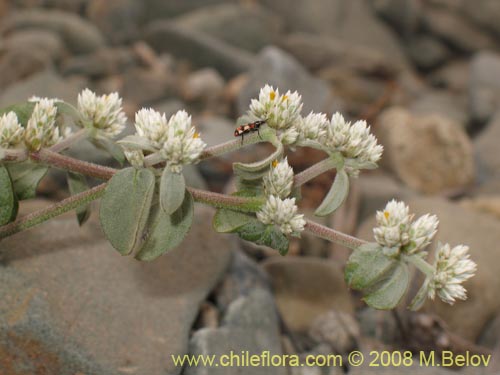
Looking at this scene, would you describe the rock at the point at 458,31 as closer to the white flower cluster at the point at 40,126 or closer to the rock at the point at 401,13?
the rock at the point at 401,13

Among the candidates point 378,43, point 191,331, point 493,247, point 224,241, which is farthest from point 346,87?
point 191,331

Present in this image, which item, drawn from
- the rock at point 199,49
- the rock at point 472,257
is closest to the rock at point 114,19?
the rock at point 199,49

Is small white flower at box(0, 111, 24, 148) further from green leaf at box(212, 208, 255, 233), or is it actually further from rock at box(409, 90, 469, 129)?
rock at box(409, 90, 469, 129)

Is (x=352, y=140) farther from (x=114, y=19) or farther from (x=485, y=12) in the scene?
(x=485, y=12)

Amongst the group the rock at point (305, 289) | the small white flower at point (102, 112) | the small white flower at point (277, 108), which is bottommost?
the rock at point (305, 289)

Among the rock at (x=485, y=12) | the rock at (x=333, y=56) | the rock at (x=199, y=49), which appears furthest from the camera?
the rock at (x=485, y=12)

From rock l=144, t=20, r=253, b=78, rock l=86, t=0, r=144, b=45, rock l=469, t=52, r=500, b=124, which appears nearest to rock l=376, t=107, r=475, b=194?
rock l=469, t=52, r=500, b=124

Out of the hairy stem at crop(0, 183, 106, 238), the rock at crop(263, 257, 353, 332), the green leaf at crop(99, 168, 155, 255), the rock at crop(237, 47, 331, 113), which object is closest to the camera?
the green leaf at crop(99, 168, 155, 255)

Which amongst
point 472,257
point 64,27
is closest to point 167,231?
point 472,257
